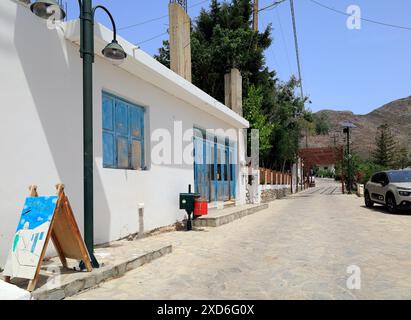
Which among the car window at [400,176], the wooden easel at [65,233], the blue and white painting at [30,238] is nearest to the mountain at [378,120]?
the car window at [400,176]

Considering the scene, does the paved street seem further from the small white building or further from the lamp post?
the small white building

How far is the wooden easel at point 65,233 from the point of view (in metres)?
4.92

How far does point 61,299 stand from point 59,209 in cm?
105

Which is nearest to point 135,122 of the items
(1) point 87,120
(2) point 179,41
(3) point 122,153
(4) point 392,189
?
(3) point 122,153

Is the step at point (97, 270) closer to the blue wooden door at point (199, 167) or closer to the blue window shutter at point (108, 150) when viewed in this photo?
the blue window shutter at point (108, 150)

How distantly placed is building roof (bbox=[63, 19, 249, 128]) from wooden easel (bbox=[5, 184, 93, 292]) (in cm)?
300

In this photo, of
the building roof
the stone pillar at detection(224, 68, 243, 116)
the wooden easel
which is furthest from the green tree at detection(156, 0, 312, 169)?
the wooden easel

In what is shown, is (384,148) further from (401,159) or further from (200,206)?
(200,206)

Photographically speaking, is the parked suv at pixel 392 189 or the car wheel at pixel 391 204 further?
the car wheel at pixel 391 204

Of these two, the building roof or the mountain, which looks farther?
the mountain

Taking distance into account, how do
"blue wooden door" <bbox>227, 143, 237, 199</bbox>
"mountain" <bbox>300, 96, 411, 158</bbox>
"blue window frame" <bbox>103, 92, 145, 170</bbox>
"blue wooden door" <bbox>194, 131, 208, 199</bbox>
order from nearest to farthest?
"blue window frame" <bbox>103, 92, 145, 170</bbox>, "blue wooden door" <bbox>194, 131, 208, 199</bbox>, "blue wooden door" <bbox>227, 143, 237, 199</bbox>, "mountain" <bbox>300, 96, 411, 158</bbox>

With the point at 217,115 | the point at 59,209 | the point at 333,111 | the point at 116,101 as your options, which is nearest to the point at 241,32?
the point at 217,115

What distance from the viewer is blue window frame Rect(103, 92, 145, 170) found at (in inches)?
316
